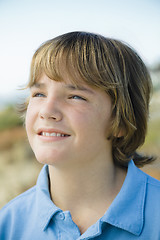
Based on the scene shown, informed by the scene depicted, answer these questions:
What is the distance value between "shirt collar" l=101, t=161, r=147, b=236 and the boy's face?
254mm

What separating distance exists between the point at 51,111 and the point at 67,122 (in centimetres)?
10

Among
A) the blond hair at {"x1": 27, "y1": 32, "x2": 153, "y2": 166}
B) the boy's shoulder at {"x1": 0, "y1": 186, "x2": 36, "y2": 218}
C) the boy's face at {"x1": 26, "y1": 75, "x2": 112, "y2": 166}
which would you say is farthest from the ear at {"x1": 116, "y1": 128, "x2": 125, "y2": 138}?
the boy's shoulder at {"x1": 0, "y1": 186, "x2": 36, "y2": 218}

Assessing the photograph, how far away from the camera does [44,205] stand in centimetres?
160

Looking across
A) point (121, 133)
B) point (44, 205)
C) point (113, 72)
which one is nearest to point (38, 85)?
point (113, 72)

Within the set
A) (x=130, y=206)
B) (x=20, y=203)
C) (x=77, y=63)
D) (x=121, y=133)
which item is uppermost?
(x=77, y=63)

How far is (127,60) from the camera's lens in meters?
1.69

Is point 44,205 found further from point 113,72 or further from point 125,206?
point 113,72

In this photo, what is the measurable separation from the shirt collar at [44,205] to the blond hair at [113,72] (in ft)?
1.55

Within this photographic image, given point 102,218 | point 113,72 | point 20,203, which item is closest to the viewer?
point 102,218

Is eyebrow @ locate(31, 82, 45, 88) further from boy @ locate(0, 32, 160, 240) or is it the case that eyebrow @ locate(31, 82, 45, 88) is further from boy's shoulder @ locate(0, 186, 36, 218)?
boy's shoulder @ locate(0, 186, 36, 218)

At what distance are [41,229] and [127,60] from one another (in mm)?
1068

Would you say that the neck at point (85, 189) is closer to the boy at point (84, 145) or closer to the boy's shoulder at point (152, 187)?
the boy at point (84, 145)

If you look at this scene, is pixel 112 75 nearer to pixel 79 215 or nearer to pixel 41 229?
pixel 79 215

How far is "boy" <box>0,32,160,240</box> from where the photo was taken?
1.49 metres
